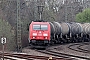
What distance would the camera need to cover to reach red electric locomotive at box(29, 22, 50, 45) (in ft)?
81.0

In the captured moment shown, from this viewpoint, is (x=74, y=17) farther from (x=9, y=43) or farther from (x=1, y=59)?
(x=1, y=59)

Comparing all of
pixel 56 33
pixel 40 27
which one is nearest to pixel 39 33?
Answer: pixel 40 27

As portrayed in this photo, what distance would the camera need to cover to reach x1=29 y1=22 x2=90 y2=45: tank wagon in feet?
81.1

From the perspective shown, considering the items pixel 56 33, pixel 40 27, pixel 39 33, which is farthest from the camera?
pixel 56 33

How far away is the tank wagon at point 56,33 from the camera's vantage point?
973 inches

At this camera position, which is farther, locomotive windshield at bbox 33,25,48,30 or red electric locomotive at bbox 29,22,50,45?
locomotive windshield at bbox 33,25,48,30

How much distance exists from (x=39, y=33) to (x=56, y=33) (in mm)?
3721

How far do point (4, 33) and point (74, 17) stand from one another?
34486 millimetres

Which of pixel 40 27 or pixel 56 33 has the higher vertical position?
pixel 40 27

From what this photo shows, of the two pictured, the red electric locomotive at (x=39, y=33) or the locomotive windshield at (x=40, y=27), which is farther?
the locomotive windshield at (x=40, y=27)

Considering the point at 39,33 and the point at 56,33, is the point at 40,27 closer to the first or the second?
the point at 39,33

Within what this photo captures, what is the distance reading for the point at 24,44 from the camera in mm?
29734

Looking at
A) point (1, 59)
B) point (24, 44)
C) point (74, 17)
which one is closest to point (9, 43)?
point (24, 44)

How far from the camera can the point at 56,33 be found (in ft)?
92.4
